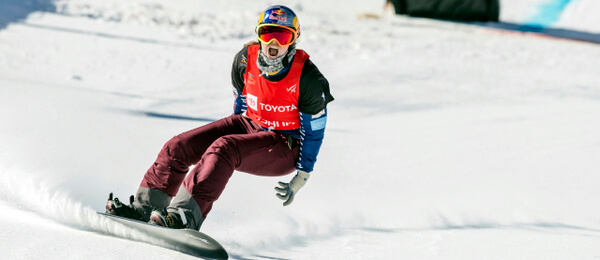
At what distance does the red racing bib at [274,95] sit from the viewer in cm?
390

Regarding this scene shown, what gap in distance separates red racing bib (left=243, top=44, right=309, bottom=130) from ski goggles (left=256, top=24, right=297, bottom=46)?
0.42 ft

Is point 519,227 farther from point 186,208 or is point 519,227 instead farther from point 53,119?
point 53,119

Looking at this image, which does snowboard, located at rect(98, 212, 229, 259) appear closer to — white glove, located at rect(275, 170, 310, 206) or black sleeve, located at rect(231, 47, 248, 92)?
white glove, located at rect(275, 170, 310, 206)

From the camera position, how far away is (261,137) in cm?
395

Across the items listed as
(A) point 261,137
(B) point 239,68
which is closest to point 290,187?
(A) point 261,137

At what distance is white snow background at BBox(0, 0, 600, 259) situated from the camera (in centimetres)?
436

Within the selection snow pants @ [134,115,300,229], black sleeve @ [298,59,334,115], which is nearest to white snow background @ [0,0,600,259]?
snow pants @ [134,115,300,229]

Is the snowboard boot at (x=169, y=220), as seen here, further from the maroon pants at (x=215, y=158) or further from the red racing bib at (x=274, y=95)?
the red racing bib at (x=274, y=95)

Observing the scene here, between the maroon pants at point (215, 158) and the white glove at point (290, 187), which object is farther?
the white glove at point (290, 187)

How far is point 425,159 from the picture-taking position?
689cm

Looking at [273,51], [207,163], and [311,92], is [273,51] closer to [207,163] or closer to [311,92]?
[311,92]

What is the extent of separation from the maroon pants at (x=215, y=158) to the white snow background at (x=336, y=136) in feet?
1.23

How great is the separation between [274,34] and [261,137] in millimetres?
Result: 624

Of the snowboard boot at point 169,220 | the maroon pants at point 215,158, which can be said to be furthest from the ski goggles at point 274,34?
the snowboard boot at point 169,220
